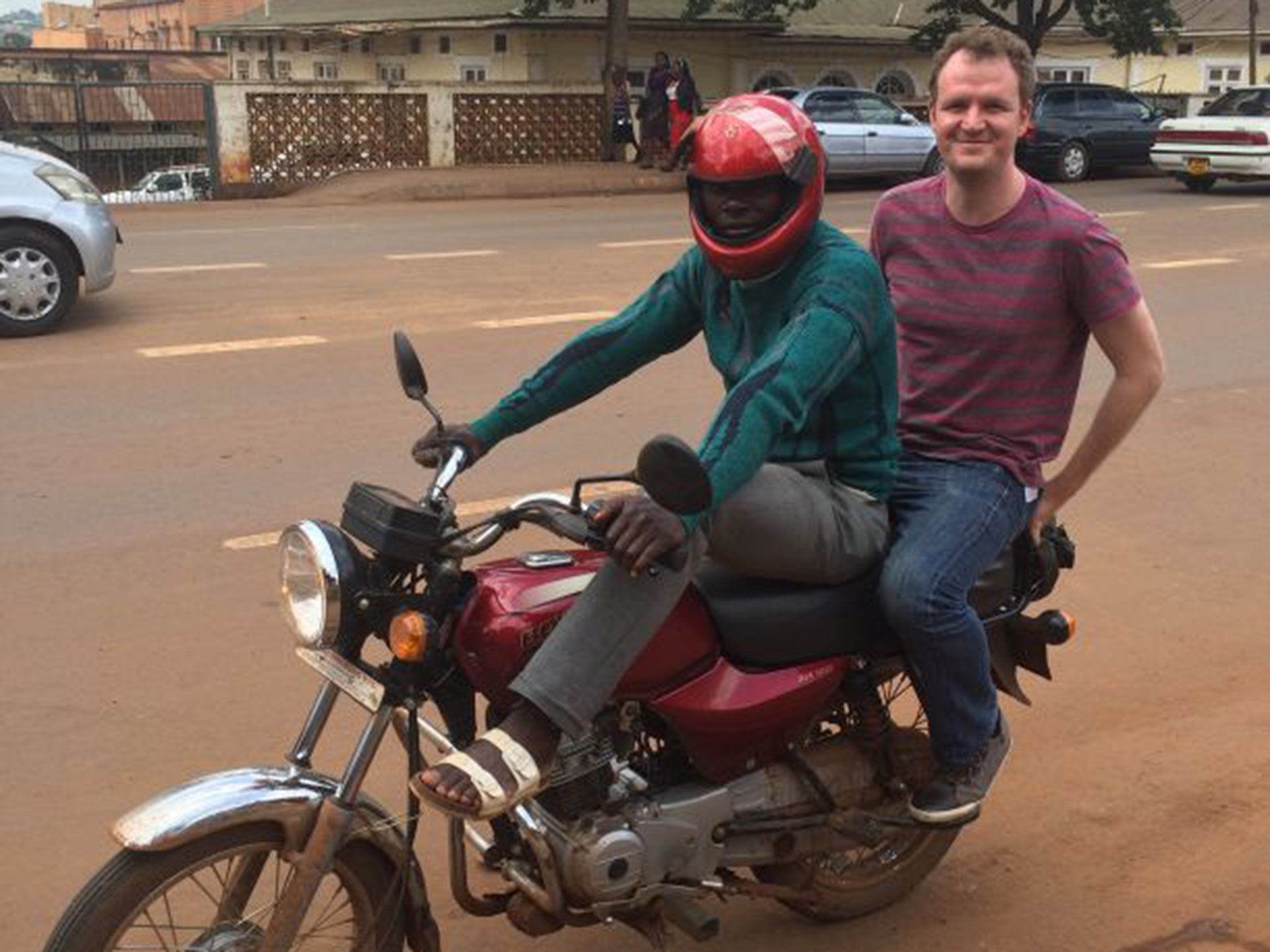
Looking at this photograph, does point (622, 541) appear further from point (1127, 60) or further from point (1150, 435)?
point (1127, 60)

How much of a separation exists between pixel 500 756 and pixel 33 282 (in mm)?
8602

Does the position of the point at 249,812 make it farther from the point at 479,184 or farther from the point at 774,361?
the point at 479,184

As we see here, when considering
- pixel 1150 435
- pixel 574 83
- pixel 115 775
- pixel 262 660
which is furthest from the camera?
pixel 574 83

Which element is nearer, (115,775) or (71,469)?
(115,775)

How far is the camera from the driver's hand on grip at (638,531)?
243 centimetres

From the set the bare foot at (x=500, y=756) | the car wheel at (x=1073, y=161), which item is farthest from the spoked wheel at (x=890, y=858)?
the car wheel at (x=1073, y=161)

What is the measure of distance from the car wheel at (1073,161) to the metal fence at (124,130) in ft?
46.0

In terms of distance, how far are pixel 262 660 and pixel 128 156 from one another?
68.6ft

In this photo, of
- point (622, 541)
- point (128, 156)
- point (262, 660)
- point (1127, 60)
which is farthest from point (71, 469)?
point (1127, 60)

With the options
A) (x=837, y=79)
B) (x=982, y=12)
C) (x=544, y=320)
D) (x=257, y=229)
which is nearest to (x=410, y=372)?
(x=544, y=320)

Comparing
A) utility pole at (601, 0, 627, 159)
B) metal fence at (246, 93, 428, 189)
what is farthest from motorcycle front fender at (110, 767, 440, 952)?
utility pole at (601, 0, 627, 159)

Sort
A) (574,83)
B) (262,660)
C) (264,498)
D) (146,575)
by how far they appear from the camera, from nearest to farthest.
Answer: (262,660), (146,575), (264,498), (574,83)

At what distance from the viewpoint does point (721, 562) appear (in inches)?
111

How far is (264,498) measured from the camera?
645 cm
